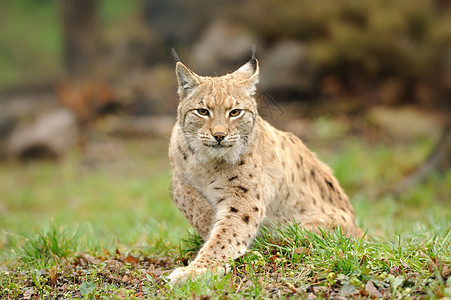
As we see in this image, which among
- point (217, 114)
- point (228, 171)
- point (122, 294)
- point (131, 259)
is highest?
point (217, 114)

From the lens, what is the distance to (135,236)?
6879 millimetres

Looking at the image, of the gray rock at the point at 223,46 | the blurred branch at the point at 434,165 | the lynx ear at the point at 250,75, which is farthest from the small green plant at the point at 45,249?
the gray rock at the point at 223,46

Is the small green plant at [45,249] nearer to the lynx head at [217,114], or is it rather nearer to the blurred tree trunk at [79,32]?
the lynx head at [217,114]

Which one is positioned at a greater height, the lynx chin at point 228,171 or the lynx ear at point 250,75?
the lynx ear at point 250,75

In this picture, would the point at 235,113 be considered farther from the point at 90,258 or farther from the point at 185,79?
the point at 90,258

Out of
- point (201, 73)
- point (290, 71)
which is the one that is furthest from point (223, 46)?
point (201, 73)

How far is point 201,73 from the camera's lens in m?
Result: 12.6

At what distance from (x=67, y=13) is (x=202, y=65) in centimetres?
661

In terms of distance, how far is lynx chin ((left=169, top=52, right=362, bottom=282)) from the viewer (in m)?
4.91

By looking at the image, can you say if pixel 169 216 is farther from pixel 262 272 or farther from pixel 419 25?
pixel 419 25

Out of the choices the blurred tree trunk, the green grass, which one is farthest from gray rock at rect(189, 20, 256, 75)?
the green grass

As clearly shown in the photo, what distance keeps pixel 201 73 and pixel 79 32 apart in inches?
321

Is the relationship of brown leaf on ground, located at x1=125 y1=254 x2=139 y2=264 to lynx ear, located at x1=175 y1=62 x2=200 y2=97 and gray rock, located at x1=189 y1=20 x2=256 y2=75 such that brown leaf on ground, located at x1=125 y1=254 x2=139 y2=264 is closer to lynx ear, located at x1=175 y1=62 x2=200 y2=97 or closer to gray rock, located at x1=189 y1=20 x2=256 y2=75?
lynx ear, located at x1=175 y1=62 x2=200 y2=97

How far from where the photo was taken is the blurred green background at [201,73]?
40.3 ft
